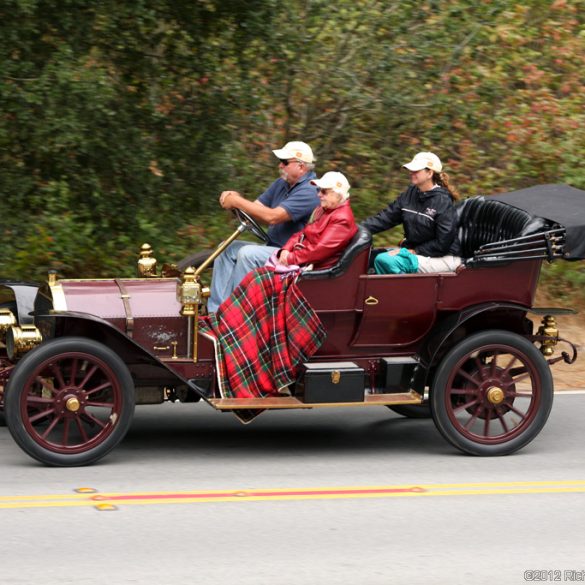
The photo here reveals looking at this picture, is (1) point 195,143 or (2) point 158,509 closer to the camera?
(2) point 158,509

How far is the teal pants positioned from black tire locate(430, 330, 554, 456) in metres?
0.58

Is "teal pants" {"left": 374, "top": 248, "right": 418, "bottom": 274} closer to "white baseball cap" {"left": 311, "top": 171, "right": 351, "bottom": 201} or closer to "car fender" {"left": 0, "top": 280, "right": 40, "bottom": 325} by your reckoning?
"white baseball cap" {"left": 311, "top": 171, "right": 351, "bottom": 201}

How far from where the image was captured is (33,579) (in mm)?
5375

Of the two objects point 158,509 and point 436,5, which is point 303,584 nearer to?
point 158,509

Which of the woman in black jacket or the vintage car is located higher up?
the woman in black jacket

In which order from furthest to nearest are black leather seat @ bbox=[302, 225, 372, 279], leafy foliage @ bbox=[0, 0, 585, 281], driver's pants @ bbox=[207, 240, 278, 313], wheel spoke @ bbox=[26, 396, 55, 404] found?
1. leafy foliage @ bbox=[0, 0, 585, 281]
2. driver's pants @ bbox=[207, 240, 278, 313]
3. black leather seat @ bbox=[302, 225, 372, 279]
4. wheel spoke @ bbox=[26, 396, 55, 404]

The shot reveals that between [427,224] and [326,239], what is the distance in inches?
34.9

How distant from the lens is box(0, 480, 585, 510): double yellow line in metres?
6.52

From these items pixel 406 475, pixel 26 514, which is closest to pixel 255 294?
pixel 406 475

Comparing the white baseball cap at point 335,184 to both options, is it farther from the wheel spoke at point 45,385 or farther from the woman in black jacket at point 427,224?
the wheel spoke at point 45,385

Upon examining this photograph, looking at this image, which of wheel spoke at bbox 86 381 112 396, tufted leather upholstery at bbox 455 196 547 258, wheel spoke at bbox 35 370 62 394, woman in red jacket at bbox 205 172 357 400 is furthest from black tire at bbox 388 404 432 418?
wheel spoke at bbox 35 370 62 394

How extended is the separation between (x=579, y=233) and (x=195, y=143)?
5219 mm

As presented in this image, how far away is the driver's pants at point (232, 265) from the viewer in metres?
7.66

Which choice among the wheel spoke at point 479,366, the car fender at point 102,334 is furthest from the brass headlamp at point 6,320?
the wheel spoke at point 479,366
